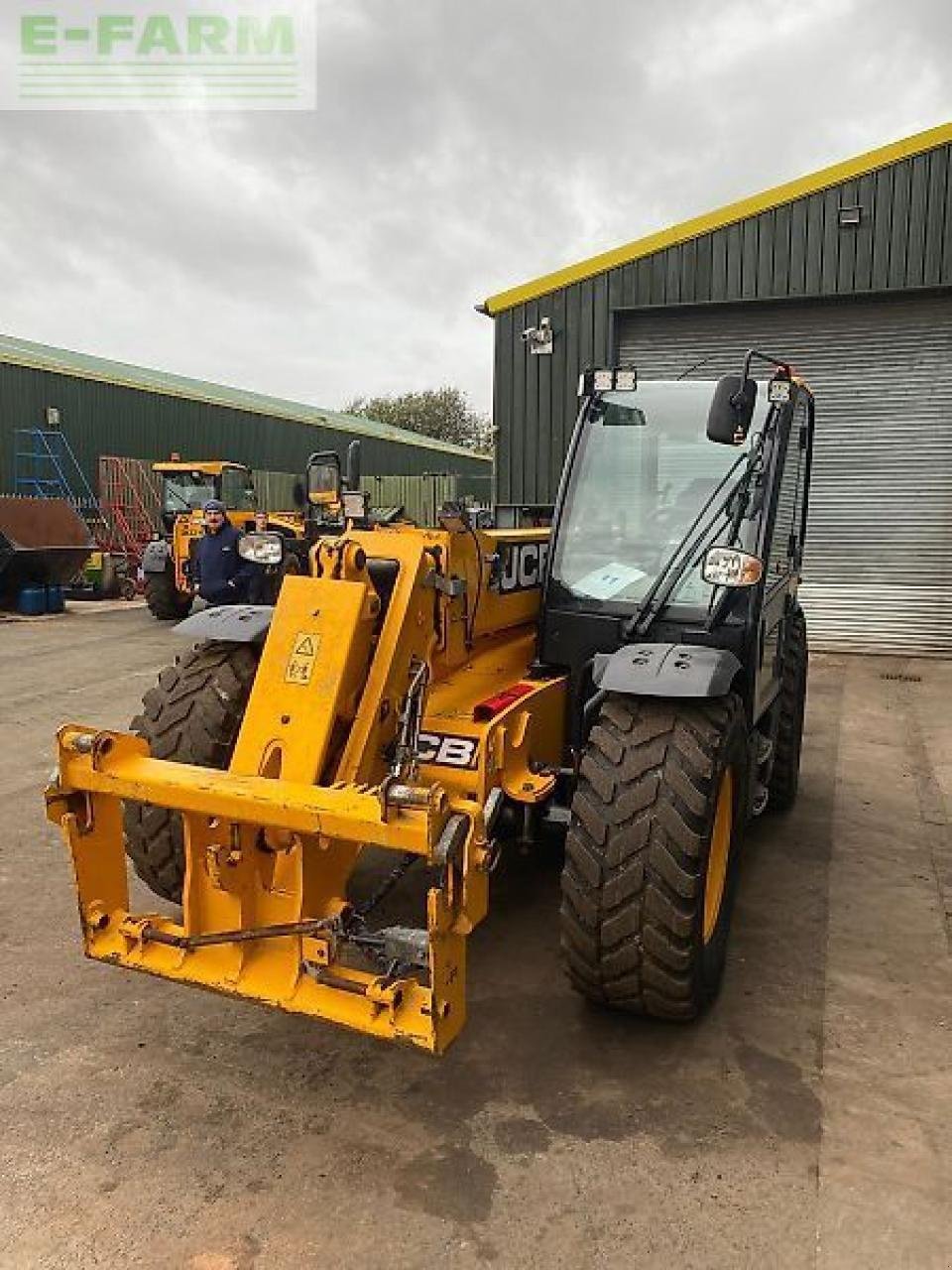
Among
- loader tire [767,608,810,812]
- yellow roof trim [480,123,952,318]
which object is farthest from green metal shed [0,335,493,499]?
loader tire [767,608,810,812]

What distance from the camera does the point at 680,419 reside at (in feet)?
15.0

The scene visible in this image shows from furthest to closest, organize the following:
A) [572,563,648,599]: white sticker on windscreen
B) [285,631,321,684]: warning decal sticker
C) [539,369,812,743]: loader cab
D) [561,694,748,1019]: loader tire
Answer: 1. [572,563,648,599]: white sticker on windscreen
2. [539,369,812,743]: loader cab
3. [285,631,321,684]: warning decal sticker
4. [561,694,748,1019]: loader tire

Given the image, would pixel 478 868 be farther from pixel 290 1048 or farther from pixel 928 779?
pixel 928 779

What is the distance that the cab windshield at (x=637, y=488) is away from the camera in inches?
175

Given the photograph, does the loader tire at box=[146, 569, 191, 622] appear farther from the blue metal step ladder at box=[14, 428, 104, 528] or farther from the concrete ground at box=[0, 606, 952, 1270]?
the concrete ground at box=[0, 606, 952, 1270]

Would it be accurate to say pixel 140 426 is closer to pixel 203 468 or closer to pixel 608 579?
pixel 203 468

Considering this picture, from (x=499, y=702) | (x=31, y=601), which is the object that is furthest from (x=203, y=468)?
(x=499, y=702)

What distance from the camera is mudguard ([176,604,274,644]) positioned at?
13.3ft

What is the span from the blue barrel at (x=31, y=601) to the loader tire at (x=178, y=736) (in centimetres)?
1312

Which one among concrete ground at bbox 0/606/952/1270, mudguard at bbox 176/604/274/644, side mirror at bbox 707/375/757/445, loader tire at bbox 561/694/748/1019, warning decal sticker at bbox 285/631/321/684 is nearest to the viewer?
concrete ground at bbox 0/606/952/1270

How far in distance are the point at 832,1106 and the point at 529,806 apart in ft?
4.65

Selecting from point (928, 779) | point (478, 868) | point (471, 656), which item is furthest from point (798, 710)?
point (478, 868)

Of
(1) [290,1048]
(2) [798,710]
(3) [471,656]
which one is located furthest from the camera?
(2) [798,710]

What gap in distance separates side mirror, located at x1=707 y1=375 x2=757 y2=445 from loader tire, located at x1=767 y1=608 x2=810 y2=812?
97.7 inches
